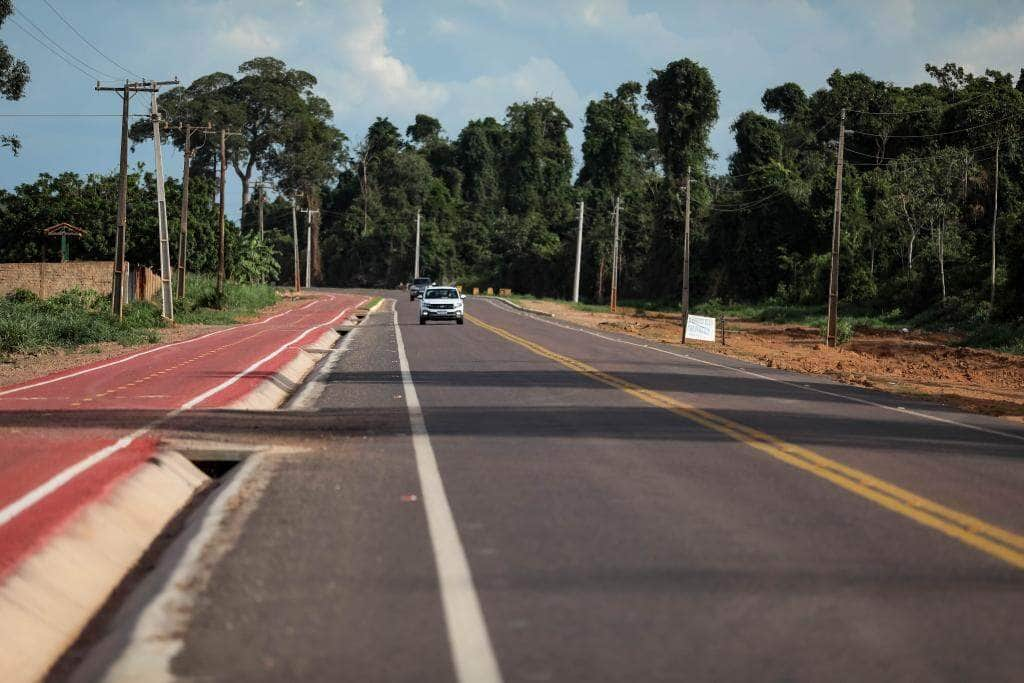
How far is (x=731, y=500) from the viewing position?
352 inches

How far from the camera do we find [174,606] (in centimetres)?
597

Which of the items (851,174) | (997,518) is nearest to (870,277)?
(851,174)

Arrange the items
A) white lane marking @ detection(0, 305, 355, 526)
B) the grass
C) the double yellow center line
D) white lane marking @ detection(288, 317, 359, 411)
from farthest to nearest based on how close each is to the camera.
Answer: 1. the grass
2. white lane marking @ detection(288, 317, 359, 411)
3. white lane marking @ detection(0, 305, 355, 526)
4. the double yellow center line

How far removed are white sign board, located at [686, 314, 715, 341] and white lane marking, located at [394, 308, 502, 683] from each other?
32120 mm

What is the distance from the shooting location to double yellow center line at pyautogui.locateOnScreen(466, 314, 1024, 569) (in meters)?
7.60

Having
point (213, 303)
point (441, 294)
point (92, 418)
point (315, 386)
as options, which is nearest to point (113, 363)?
point (315, 386)

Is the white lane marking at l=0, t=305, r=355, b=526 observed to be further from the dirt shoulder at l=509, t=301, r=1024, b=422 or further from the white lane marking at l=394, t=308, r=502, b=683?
the dirt shoulder at l=509, t=301, r=1024, b=422

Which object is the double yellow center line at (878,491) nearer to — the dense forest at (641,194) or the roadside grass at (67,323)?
the roadside grass at (67,323)

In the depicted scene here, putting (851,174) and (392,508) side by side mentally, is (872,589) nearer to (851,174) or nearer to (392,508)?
(392,508)

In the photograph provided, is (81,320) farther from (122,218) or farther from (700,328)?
(700,328)

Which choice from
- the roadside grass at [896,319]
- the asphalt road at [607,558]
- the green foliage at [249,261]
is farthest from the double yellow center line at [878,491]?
the green foliage at [249,261]

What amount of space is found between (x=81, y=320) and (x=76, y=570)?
29710mm

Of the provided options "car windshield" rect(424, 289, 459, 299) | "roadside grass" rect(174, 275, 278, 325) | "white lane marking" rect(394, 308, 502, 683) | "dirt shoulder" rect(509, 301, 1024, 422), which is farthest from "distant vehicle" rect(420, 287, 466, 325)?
"white lane marking" rect(394, 308, 502, 683)

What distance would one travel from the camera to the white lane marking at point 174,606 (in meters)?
5.07
